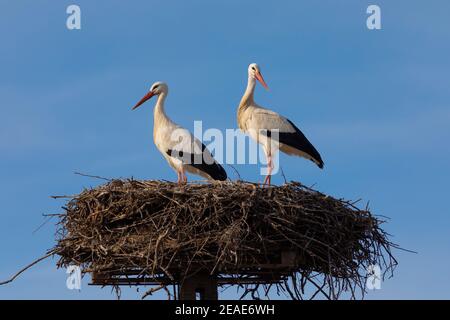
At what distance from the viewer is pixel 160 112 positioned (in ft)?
39.2

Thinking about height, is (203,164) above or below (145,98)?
below

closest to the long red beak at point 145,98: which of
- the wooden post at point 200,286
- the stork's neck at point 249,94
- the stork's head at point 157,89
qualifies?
the stork's head at point 157,89

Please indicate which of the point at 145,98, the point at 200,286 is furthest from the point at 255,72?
the point at 200,286

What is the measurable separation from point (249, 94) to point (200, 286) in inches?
142

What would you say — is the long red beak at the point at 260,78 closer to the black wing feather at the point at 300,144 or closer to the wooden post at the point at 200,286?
the black wing feather at the point at 300,144

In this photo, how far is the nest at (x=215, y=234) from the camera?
27.8 ft

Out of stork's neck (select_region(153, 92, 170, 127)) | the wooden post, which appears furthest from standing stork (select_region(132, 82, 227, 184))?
the wooden post

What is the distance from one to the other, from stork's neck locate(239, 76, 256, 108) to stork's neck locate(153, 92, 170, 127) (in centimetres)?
95

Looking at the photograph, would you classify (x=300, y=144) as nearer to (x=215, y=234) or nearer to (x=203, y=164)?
(x=203, y=164)

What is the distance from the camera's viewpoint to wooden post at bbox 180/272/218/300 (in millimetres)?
8966

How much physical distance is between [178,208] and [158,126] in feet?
10.9

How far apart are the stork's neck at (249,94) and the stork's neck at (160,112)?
0.95 m
